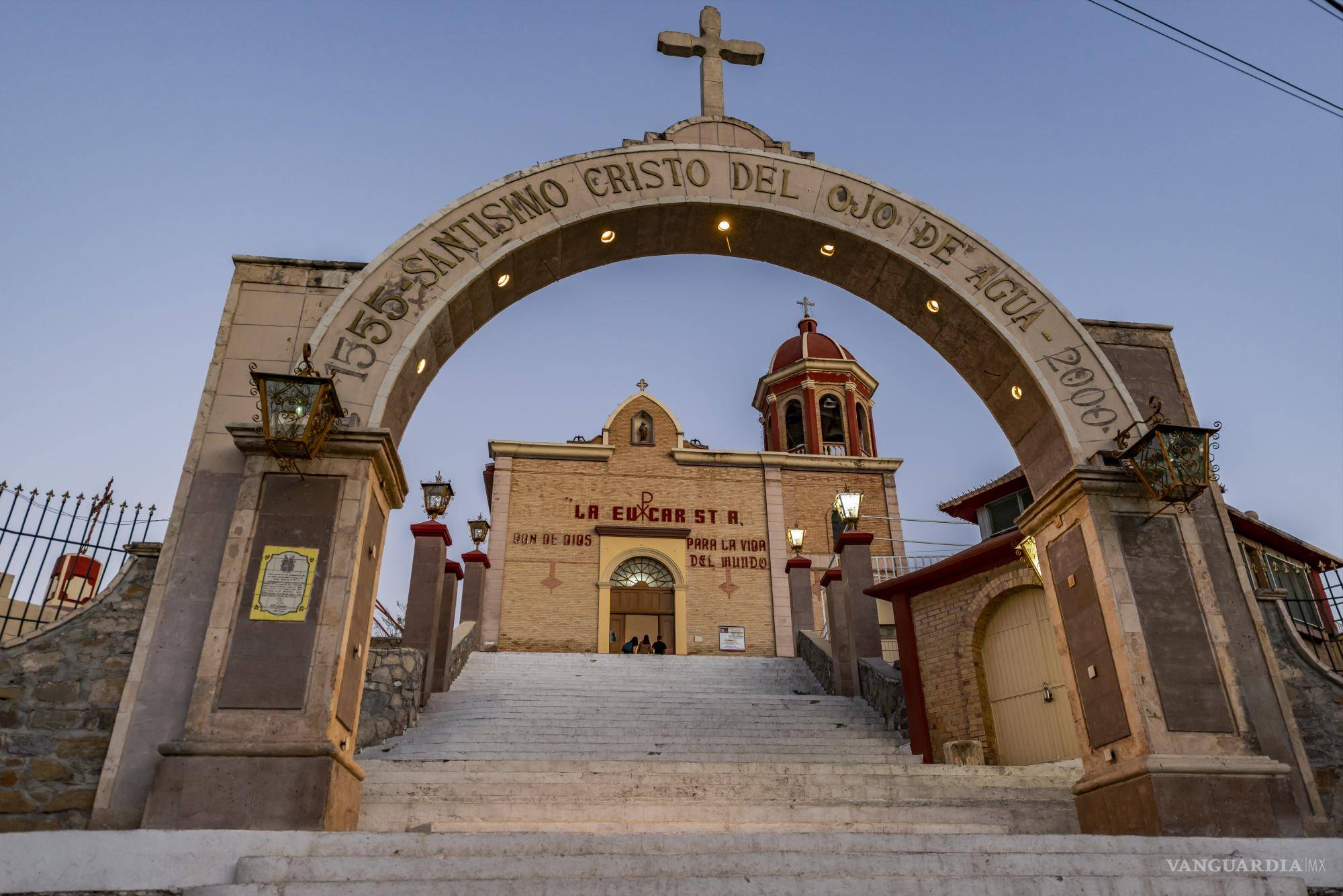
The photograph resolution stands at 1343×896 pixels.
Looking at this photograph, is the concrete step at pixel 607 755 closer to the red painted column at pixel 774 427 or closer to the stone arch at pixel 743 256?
the stone arch at pixel 743 256

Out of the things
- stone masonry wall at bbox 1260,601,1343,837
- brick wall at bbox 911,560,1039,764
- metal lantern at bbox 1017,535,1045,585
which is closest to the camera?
stone masonry wall at bbox 1260,601,1343,837

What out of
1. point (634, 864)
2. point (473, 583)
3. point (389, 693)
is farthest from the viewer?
point (473, 583)

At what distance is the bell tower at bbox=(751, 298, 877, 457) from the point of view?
1033 inches

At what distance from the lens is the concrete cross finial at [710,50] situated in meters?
9.95

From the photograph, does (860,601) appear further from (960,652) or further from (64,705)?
(64,705)

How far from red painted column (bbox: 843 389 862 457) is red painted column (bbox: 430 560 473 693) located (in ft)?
45.9

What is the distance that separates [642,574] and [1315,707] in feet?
53.6

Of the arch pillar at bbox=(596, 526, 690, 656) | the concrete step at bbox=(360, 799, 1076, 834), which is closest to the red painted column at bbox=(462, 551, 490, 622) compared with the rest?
the arch pillar at bbox=(596, 526, 690, 656)

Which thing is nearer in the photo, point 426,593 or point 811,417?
point 426,593

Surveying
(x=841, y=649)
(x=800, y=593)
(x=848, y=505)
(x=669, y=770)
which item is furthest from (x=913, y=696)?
(x=800, y=593)

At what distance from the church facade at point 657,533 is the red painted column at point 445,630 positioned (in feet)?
22.7

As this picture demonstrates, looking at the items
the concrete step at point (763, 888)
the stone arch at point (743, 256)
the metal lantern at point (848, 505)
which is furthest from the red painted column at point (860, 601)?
the concrete step at point (763, 888)

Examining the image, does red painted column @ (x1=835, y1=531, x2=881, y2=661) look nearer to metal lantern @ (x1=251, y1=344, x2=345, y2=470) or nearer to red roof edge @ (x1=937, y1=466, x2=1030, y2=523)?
red roof edge @ (x1=937, y1=466, x2=1030, y2=523)

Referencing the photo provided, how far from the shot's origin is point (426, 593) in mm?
13336
